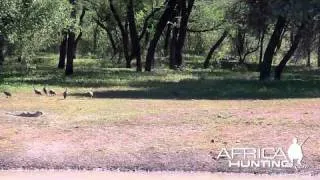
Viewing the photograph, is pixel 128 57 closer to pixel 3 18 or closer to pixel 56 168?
pixel 3 18

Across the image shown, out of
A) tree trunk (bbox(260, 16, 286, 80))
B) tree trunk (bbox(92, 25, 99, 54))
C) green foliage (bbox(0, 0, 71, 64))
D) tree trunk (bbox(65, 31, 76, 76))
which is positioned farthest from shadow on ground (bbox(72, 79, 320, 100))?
tree trunk (bbox(92, 25, 99, 54))

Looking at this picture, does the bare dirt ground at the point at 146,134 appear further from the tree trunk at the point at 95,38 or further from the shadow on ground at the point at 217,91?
the tree trunk at the point at 95,38

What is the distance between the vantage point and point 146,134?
11758mm

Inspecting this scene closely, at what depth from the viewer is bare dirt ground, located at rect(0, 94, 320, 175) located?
32.8 feet

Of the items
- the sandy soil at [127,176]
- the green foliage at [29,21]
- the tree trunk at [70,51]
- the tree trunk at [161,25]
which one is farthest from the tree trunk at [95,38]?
the sandy soil at [127,176]

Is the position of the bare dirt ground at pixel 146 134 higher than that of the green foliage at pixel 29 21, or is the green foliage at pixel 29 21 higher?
the green foliage at pixel 29 21

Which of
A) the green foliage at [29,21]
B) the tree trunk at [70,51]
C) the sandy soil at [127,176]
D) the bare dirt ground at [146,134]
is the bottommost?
the sandy soil at [127,176]

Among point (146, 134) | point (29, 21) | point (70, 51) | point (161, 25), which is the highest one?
point (161, 25)

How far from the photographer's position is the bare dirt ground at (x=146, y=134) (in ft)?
32.8

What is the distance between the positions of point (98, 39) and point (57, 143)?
55660mm

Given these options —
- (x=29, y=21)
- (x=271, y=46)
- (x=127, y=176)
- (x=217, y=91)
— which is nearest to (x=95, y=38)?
(x=271, y=46)

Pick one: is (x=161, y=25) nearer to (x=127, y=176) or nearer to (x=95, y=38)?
(x=127, y=176)

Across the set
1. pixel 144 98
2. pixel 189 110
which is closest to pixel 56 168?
pixel 189 110

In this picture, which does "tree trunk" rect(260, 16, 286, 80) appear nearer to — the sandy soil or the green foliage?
the green foliage
